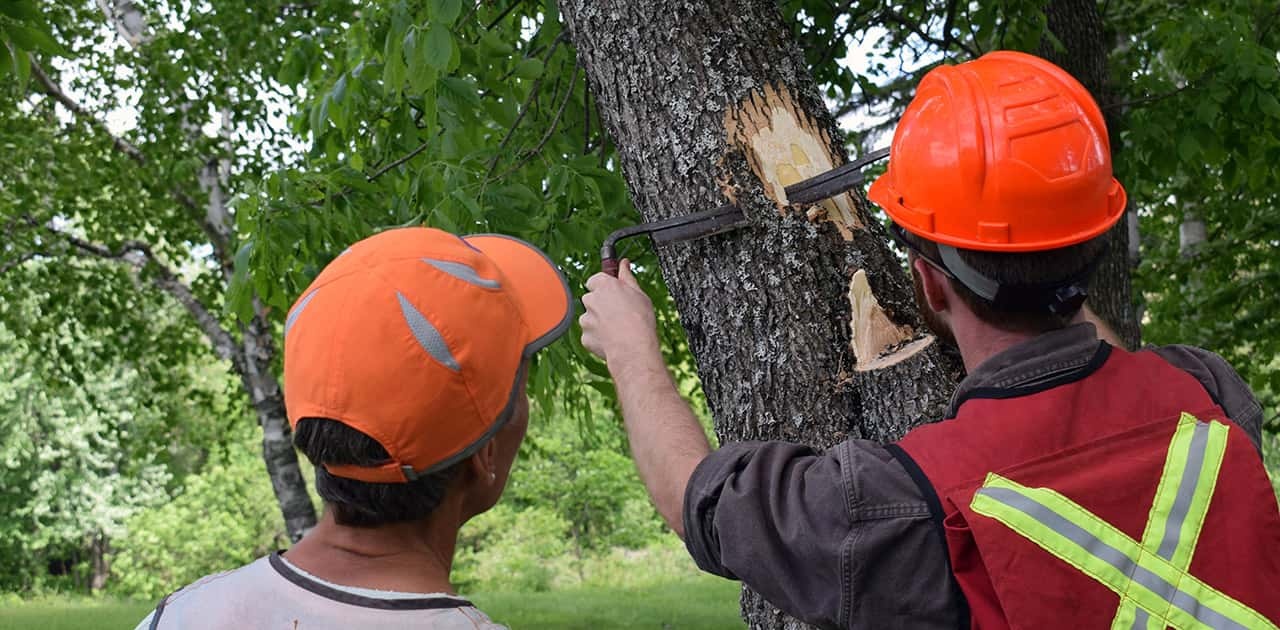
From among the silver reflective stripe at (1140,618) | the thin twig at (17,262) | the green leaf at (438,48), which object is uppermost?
the thin twig at (17,262)

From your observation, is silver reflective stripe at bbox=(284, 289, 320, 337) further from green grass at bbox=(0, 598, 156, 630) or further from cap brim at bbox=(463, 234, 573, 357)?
green grass at bbox=(0, 598, 156, 630)

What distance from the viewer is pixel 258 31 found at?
862 cm

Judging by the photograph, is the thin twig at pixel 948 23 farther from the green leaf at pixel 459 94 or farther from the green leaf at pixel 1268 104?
the green leaf at pixel 459 94

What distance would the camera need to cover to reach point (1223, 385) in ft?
5.79

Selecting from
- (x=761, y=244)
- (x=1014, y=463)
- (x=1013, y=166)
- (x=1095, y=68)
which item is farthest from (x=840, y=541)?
(x=1095, y=68)

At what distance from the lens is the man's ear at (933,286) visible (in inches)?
70.4

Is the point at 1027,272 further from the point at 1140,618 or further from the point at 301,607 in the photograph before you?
the point at 301,607

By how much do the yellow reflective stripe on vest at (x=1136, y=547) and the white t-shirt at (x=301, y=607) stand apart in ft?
2.24

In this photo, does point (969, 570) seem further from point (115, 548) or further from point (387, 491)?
point (115, 548)

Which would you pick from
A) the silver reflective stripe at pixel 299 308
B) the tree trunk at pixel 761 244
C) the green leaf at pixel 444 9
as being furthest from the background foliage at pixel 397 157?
the silver reflective stripe at pixel 299 308

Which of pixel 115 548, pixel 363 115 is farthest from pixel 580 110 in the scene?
pixel 115 548

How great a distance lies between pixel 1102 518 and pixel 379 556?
942 mm

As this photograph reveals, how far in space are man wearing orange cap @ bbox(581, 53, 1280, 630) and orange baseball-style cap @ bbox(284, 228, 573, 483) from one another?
36 cm

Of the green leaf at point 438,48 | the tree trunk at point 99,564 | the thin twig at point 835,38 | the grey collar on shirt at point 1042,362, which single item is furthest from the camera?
the tree trunk at point 99,564
